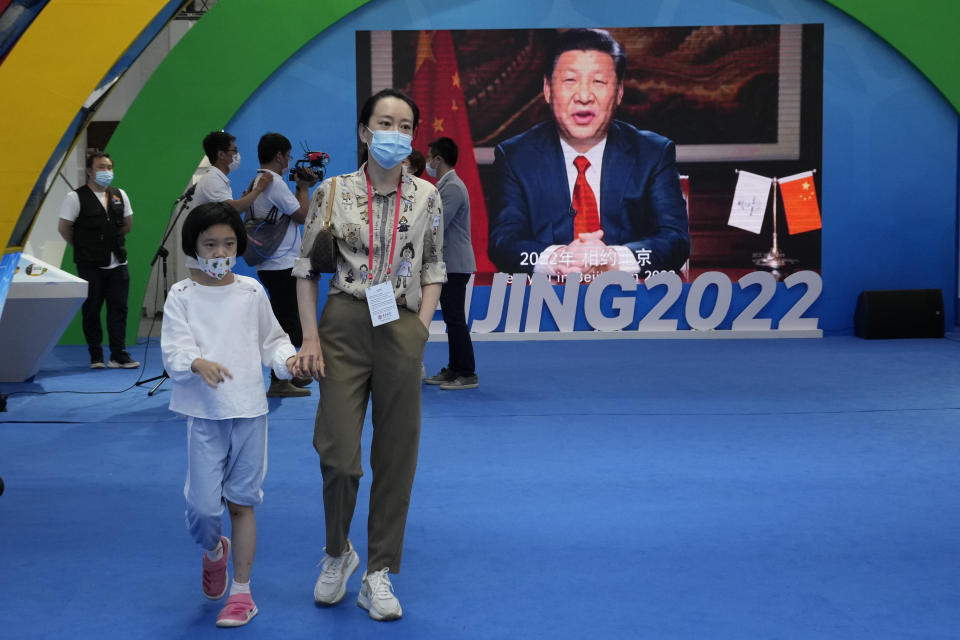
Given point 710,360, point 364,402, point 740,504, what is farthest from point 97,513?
point 710,360

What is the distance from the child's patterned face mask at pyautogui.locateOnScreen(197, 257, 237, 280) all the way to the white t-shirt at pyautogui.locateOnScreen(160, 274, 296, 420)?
0.05 m

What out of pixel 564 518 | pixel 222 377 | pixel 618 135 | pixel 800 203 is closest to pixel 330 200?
pixel 222 377

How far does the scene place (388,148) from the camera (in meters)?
2.93

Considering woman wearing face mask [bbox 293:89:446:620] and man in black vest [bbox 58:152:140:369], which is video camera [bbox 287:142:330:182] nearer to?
man in black vest [bbox 58:152:140:369]

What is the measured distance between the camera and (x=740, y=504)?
4137 millimetres

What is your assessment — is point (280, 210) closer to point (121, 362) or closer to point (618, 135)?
point (121, 362)

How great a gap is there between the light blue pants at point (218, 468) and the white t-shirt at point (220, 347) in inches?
2.3

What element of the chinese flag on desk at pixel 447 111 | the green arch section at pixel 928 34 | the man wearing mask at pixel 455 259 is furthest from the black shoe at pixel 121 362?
the green arch section at pixel 928 34

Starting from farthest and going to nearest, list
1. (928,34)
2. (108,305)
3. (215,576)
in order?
(928,34) < (108,305) < (215,576)

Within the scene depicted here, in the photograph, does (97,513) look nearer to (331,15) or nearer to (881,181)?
(331,15)

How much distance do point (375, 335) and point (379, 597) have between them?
76 centimetres

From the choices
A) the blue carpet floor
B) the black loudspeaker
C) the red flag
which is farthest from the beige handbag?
the red flag

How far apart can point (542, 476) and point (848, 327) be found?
6533mm

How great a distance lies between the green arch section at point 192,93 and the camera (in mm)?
9711
